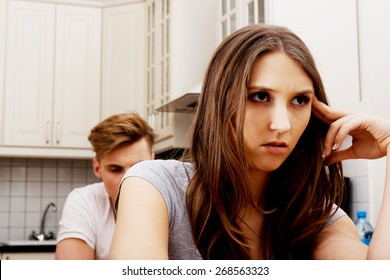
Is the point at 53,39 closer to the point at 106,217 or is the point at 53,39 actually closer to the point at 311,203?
the point at 106,217

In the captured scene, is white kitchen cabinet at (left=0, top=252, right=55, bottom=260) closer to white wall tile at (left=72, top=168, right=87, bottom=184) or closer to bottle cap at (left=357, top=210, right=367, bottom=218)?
white wall tile at (left=72, top=168, right=87, bottom=184)

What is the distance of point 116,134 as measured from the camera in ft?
4.50

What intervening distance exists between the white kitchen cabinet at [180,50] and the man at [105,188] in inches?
36.8

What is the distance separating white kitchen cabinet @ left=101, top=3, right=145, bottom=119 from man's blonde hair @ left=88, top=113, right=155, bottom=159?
1406 millimetres

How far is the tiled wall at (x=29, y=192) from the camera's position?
9.48 feet

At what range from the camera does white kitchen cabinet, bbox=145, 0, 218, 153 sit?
7.84 ft

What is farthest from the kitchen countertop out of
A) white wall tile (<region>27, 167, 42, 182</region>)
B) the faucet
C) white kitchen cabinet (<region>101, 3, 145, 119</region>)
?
white kitchen cabinet (<region>101, 3, 145, 119</region>)

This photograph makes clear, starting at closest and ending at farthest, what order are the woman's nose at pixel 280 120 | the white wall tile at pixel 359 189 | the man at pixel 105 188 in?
1. the woman's nose at pixel 280 120
2. the man at pixel 105 188
3. the white wall tile at pixel 359 189

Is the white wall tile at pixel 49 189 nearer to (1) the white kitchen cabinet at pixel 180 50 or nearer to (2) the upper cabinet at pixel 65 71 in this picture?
(2) the upper cabinet at pixel 65 71

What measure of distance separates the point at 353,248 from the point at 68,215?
81 cm

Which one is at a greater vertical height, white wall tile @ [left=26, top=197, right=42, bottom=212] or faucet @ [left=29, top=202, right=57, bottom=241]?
white wall tile @ [left=26, top=197, right=42, bottom=212]

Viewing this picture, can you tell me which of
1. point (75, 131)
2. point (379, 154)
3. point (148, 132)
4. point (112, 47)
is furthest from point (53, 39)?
point (379, 154)

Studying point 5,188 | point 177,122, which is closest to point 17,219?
point 5,188

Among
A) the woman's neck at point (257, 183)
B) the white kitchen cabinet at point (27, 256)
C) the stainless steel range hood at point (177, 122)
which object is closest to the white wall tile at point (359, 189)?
the stainless steel range hood at point (177, 122)
